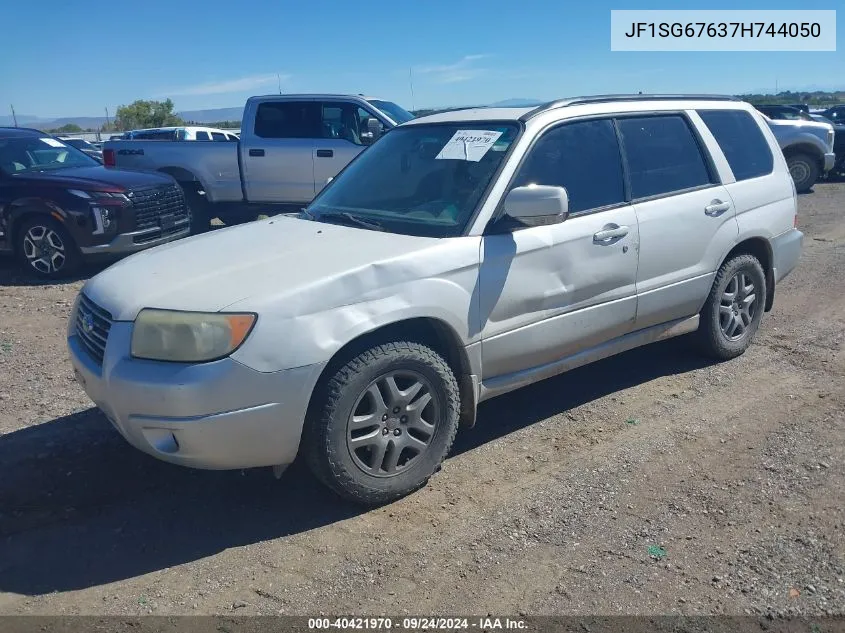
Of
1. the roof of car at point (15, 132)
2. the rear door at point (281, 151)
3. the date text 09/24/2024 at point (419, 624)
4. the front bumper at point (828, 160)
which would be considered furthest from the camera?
the front bumper at point (828, 160)

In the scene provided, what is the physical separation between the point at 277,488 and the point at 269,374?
0.94m

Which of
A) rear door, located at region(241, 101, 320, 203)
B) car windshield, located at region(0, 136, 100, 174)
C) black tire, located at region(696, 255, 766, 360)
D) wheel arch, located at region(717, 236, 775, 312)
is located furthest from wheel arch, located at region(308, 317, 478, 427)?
rear door, located at region(241, 101, 320, 203)

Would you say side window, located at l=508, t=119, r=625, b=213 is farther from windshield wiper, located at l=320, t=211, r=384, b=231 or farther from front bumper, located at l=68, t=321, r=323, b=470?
front bumper, located at l=68, t=321, r=323, b=470

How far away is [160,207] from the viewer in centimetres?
888

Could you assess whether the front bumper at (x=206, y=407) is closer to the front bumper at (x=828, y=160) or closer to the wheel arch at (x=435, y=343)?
the wheel arch at (x=435, y=343)

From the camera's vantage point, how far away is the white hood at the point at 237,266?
129 inches

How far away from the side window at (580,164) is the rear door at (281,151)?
672 centimetres

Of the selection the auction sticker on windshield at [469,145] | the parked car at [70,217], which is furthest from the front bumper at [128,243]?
the auction sticker on windshield at [469,145]

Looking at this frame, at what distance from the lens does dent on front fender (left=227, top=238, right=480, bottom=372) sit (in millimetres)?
3145

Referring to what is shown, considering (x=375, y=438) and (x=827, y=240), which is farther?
(x=827, y=240)

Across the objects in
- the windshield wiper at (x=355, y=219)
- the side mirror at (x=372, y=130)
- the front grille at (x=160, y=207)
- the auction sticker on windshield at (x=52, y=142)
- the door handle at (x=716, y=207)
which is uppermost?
the auction sticker on windshield at (x=52, y=142)

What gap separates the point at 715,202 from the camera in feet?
16.3

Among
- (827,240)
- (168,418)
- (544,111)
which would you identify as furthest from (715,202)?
(827,240)

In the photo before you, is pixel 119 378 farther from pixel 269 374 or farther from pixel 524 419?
pixel 524 419
